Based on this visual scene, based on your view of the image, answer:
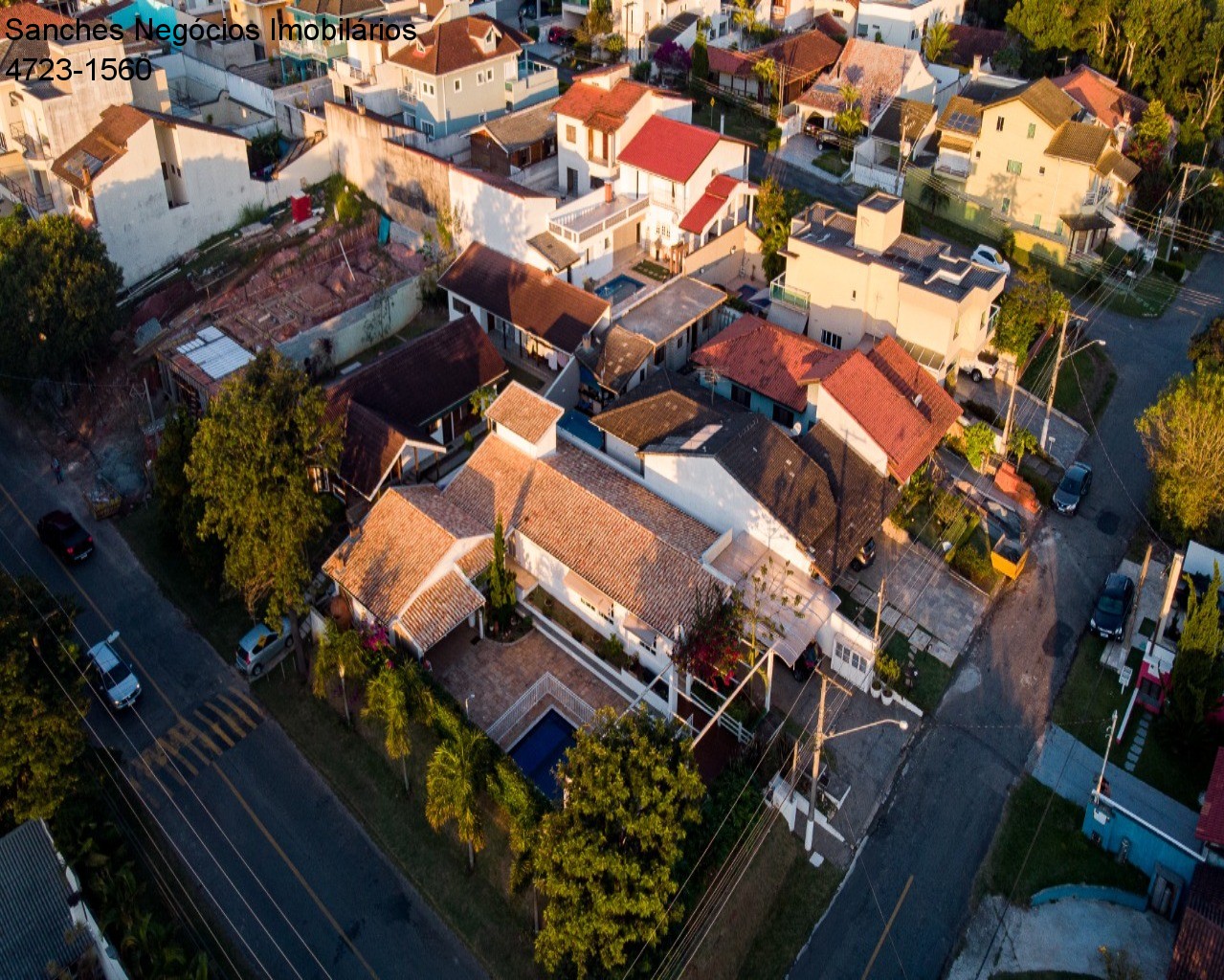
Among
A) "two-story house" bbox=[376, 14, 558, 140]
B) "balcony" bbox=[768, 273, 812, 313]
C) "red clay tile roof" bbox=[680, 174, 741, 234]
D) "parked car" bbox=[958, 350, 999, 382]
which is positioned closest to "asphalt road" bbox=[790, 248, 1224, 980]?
"parked car" bbox=[958, 350, 999, 382]

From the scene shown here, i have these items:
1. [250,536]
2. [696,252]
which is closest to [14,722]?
[250,536]

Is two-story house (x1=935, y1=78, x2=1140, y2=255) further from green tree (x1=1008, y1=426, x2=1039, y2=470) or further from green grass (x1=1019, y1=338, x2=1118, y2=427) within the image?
green tree (x1=1008, y1=426, x2=1039, y2=470)

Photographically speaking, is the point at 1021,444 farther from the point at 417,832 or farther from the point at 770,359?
the point at 417,832

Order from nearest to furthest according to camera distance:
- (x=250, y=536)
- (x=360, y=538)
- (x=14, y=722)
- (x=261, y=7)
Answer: (x=14, y=722), (x=250, y=536), (x=360, y=538), (x=261, y=7)

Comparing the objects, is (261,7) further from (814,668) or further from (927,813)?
(927,813)

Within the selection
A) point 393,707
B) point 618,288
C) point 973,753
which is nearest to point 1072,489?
point 973,753

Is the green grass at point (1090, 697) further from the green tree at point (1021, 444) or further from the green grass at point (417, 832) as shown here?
the green grass at point (417, 832)

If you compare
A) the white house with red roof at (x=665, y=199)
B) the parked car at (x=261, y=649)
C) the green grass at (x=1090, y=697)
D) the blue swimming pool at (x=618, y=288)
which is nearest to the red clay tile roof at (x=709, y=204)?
the white house with red roof at (x=665, y=199)
